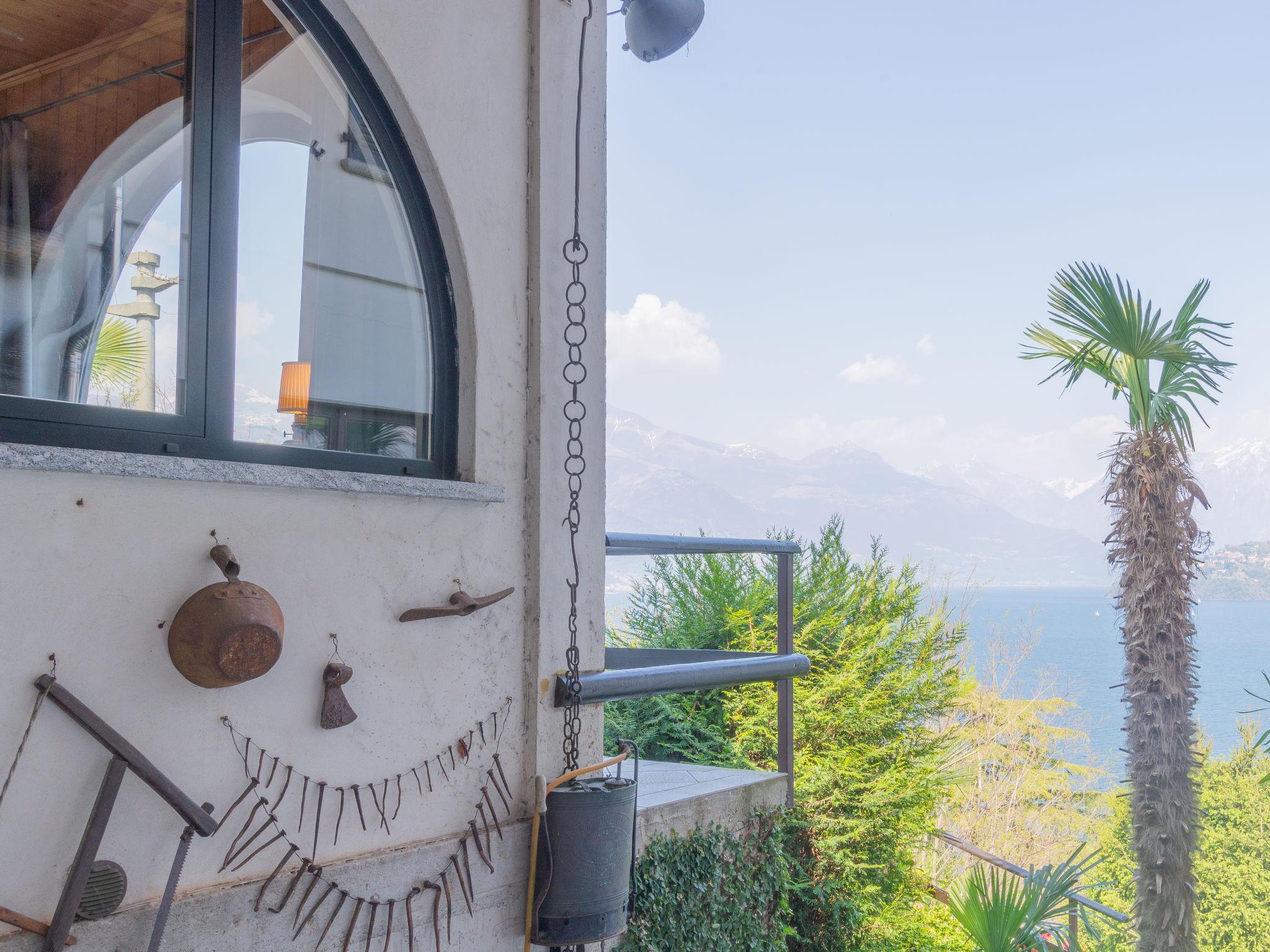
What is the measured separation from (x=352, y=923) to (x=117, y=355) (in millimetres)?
1145

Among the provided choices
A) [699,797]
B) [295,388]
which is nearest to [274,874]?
[295,388]

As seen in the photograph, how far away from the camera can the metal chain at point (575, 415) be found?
7.47ft

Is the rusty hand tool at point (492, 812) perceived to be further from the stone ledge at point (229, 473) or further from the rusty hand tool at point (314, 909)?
the stone ledge at point (229, 473)

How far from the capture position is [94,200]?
1.67m

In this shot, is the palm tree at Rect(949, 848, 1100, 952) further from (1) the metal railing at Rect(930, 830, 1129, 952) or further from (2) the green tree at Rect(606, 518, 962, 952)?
(2) the green tree at Rect(606, 518, 962, 952)

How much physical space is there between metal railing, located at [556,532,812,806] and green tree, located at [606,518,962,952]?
0.69 metres

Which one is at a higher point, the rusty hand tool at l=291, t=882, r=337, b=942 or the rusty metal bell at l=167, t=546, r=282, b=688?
the rusty metal bell at l=167, t=546, r=282, b=688

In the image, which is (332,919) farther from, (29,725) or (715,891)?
(715,891)

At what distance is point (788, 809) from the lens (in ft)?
10.8

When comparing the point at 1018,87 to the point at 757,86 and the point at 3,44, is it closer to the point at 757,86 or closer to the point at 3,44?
the point at 757,86

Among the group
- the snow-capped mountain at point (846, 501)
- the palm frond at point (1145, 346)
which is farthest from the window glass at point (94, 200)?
the snow-capped mountain at point (846, 501)

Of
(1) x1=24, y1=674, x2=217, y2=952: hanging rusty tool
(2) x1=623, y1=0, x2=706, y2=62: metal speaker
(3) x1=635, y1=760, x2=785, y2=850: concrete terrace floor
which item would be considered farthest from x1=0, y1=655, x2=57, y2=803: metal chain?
(2) x1=623, y1=0, x2=706, y2=62: metal speaker

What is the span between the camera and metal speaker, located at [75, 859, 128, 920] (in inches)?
57.1

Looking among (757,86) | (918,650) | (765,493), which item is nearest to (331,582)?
(918,650)
